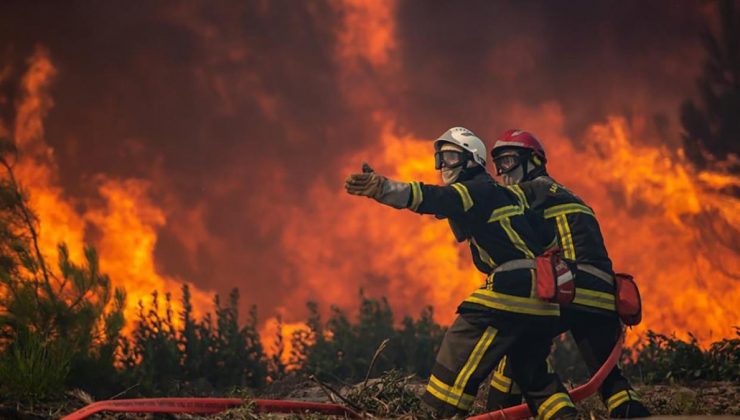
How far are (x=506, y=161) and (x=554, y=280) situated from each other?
1.64m

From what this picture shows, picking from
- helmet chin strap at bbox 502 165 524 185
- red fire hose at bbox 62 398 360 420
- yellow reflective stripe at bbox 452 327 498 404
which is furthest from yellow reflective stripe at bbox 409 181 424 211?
helmet chin strap at bbox 502 165 524 185

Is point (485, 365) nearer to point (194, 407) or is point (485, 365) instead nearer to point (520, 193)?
point (520, 193)

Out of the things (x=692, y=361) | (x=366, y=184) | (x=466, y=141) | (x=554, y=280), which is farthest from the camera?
(x=692, y=361)

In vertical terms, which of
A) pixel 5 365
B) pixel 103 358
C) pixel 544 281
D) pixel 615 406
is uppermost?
pixel 103 358

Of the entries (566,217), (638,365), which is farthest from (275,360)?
(566,217)

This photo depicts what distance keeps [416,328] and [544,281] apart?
25.7 ft

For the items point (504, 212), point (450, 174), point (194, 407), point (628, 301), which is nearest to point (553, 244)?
point (628, 301)

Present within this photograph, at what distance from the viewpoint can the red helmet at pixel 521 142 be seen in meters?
8.12

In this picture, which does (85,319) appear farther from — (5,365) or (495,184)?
(495,184)

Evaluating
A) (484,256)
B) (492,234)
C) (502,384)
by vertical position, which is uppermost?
(492,234)

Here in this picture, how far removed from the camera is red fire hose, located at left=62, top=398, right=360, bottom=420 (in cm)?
587

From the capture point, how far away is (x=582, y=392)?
7.23 m

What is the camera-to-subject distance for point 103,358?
11594 millimetres

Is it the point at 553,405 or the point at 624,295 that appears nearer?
the point at 553,405
